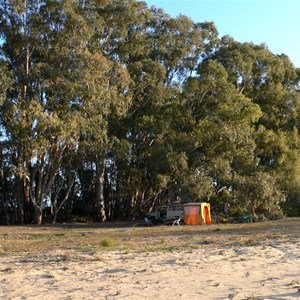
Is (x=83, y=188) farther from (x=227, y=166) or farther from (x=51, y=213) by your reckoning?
(x=227, y=166)

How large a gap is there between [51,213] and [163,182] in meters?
11.0

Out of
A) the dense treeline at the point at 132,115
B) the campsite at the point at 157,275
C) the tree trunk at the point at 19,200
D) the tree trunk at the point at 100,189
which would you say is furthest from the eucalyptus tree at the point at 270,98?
the campsite at the point at 157,275

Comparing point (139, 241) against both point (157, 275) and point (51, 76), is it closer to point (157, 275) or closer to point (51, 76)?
point (157, 275)

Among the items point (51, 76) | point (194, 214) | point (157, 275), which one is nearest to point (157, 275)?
point (157, 275)

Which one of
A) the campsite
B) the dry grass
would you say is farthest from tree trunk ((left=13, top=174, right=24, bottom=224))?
the campsite

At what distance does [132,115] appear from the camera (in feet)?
131

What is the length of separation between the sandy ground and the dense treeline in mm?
20300

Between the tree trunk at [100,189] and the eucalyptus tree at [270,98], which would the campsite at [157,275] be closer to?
the tree trunk at [100,189]

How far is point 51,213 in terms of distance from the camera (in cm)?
4084

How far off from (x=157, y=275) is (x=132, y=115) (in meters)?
31.0

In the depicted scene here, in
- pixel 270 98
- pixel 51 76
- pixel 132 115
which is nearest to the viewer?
pixel 51 76

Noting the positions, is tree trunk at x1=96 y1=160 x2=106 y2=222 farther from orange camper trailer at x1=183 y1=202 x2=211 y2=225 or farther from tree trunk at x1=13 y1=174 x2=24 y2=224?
orange camper trailer at x1=183 y1=202 x2=211 y2=225

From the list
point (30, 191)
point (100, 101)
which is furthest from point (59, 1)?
point (30, 191)

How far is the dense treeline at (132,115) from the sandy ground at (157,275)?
66.6 ft
